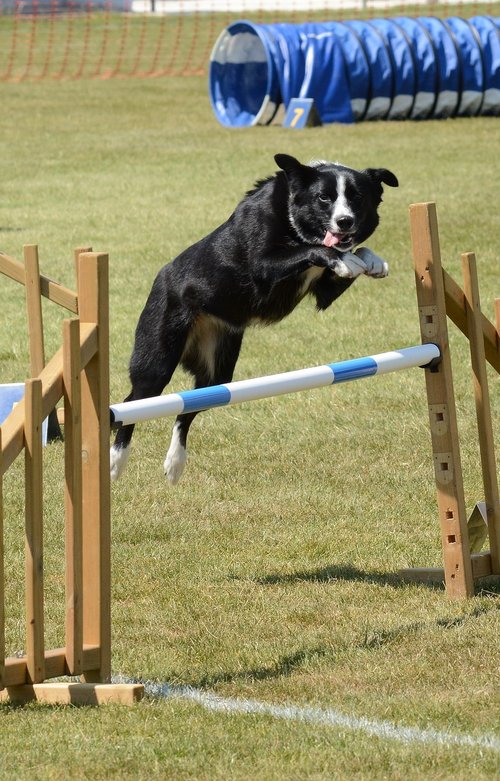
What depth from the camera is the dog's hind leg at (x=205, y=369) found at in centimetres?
607

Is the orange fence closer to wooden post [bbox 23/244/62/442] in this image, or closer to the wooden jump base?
wooden post [bbox 23/244/62/442]

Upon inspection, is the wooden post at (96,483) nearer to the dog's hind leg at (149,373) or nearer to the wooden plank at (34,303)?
the dog's hind leg at (149,373)

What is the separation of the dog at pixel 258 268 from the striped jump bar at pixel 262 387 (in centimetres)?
51

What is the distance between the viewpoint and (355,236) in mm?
5578

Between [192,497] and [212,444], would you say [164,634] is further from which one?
[212,444]

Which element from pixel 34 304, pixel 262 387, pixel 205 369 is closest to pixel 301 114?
pixel 34 304

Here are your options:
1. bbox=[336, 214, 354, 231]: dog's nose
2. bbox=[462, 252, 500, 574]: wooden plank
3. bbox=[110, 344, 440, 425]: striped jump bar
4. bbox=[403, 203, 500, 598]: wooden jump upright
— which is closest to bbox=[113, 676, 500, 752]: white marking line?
bbox=[110, 344, 440, 425]: striped jump bar

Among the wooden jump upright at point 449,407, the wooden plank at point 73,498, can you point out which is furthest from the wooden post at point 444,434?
the wooden plank at point 73,498

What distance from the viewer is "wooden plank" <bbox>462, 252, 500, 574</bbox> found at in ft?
17.4

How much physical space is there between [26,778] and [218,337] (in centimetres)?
285

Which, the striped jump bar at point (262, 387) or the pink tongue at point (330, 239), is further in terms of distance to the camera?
the pink tongue at point (330, 239)

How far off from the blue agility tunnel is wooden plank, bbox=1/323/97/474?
50.1 feet

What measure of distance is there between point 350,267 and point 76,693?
190 cm

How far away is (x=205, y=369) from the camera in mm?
6145
